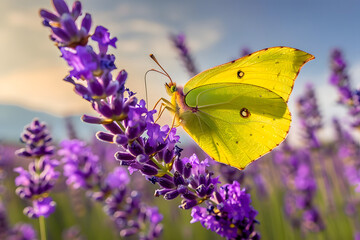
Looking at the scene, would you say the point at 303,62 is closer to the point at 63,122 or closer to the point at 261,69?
the point at 261,69

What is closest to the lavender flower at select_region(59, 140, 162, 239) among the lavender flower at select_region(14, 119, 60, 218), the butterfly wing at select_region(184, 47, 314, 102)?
the lavender flower at select_region(14, 119, 60, 218)

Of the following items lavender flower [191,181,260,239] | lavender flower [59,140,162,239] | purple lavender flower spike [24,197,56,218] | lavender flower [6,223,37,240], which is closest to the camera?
lavender flower [191,181,260,239]

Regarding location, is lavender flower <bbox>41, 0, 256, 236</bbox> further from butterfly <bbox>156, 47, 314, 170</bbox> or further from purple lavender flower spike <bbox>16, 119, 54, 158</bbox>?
purple lavender flower spike <bbox>16, 119, 54, 158</bbox>

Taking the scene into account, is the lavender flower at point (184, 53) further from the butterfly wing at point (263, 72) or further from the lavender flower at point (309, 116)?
the lavender flower at point (309, 116)

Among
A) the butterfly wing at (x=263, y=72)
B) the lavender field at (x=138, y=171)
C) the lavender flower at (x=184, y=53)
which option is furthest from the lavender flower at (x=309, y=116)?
the butterfly wing at (x=263, y=72)

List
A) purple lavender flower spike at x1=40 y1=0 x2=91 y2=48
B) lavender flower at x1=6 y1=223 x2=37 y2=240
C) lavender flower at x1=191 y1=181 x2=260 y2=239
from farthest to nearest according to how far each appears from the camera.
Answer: lavender flower at x1=6 y1=223 x2=37 y2=240 < lavender flower at x1=191 y1=181 x2=260 y2=239 < purple lavender flower spike at x1=40 y1=0 x2=91 y2=48

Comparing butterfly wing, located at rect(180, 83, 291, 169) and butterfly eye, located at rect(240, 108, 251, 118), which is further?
butterfly eye, located at rect(240, 108, 251, 118)
